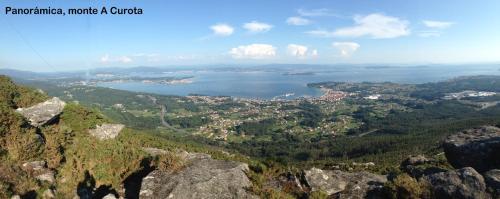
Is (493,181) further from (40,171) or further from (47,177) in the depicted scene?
(40,171)

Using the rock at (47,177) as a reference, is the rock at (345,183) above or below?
below

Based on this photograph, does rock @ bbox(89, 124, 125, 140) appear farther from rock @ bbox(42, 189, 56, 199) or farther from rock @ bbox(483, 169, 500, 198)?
rock @ bbox(483, 169, 500, 198)

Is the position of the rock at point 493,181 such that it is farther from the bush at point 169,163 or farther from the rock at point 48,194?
the rock at point 48,194

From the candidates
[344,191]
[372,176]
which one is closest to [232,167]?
[344,191]

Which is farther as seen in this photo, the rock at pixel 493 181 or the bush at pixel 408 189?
the rock at pixel 493 181

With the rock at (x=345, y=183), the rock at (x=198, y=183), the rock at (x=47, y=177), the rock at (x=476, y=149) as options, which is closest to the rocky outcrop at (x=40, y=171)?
the rock at (x=47, y=177)

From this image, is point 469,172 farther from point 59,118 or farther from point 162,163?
point 59,118
